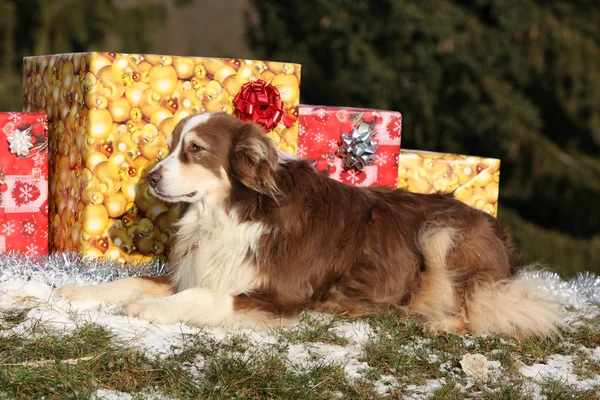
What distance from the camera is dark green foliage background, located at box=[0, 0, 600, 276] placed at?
1299 cm

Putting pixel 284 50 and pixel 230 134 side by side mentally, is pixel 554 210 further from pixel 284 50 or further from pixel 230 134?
pixel 230 134

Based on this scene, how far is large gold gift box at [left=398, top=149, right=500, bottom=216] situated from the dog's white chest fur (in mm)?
2048

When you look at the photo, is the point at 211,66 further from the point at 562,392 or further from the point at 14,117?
the point at 562,392

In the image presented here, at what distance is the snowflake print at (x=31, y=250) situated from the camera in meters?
5.44

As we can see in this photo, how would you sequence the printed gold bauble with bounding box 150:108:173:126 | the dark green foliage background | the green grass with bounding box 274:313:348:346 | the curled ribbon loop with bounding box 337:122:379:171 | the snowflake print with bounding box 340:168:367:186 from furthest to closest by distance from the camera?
the dark green foliage background, the snowflake print with bounding box 340:168:367:186, the curled ribbon loop with bounding box 337:122:379:171, the printed gold bauble with bounding box 150:108:173:126, the green grass with bounding box 274:313:348:346

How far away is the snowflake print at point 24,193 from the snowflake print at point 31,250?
0.30 m

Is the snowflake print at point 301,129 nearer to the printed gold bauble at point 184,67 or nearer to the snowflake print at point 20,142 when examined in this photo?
the printed gold bauble at point 184,67

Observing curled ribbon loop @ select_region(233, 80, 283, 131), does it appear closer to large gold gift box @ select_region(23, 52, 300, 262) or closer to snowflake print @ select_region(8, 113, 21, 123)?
large gold gift box @ select_region(23, 52, 300, 262)

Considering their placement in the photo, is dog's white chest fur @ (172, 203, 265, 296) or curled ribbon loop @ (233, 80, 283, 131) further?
curled ribbon loop @ (233, 80, 283, 131)

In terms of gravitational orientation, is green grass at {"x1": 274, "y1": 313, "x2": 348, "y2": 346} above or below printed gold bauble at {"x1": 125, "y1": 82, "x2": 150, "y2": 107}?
below

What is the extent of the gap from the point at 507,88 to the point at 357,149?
8.40m

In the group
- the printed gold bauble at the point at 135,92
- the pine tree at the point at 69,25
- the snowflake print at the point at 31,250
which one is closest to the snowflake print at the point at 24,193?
the snowflake print at the point at 31,250

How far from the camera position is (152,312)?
4.02 meters

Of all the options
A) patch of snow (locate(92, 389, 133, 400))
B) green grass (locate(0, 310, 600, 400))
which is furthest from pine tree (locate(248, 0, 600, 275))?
patch of snow (locate(92, 389, 133, 400))
